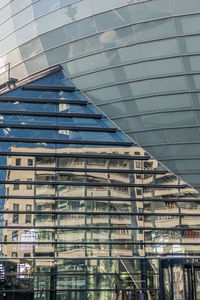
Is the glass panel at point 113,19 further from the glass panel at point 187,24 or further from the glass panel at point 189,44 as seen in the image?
the glass panel at point 189,44

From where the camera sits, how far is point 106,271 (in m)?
24.4

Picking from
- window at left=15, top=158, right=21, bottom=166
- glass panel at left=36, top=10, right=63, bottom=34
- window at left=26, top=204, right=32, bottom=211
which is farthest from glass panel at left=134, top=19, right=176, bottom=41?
window at left=26, top=204, right=32, bottom=211

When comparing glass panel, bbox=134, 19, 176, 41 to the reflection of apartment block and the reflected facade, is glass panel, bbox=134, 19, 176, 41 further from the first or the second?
the reflection of apartment block

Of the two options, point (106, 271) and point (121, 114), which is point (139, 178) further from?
point (106, 271)

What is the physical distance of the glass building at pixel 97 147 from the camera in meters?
24.0

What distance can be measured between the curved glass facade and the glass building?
0.17 ft

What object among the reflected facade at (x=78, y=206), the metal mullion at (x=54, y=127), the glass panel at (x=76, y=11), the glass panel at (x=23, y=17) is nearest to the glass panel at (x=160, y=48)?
the glass panel at (x=76, y=11)

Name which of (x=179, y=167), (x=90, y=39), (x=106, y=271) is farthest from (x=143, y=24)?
(x=106, y=271)

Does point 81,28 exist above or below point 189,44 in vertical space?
above

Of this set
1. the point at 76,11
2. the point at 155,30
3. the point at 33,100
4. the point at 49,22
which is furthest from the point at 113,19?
the point at 33,100

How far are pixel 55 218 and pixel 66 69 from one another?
7.87m

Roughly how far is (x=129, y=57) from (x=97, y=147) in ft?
16.5

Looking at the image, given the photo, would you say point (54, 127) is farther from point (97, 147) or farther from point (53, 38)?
point (53, 38)

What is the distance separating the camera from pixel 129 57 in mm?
24562
